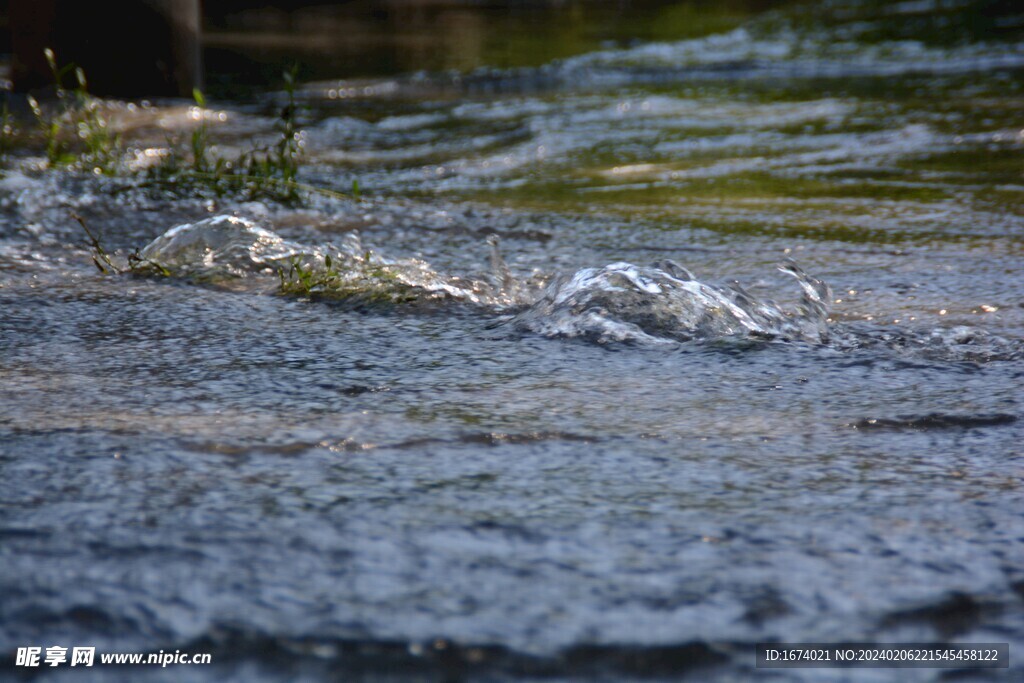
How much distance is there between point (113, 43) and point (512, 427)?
644cm

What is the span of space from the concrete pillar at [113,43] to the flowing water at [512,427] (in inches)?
122

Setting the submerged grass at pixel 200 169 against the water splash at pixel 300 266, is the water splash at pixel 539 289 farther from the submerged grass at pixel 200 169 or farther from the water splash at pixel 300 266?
the submerged grass at pixel 200 169

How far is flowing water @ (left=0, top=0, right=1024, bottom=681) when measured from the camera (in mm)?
1383

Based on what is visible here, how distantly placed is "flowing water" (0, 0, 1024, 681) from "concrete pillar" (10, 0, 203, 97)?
122 inches

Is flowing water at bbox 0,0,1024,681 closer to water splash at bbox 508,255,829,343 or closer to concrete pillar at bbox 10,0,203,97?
water splash at bbox 508,255,829,343

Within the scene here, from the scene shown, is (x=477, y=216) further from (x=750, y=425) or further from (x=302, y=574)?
(x=302, y=574)

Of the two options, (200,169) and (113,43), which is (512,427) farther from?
(113,43)

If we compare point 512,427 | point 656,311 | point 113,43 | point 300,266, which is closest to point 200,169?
point 300,266

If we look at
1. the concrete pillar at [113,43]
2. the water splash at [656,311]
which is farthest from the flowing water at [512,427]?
the concrete pillar at [113,43]

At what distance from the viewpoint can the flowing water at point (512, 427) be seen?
1383 mm

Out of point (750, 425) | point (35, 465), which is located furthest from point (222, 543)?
point (750, 425)

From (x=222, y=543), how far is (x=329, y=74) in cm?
906

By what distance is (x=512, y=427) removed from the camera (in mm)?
2055

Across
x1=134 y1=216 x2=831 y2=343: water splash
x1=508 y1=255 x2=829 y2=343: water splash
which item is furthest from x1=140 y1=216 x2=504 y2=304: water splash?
x1=508 y1=255 x2=829 y2=343: water splash
